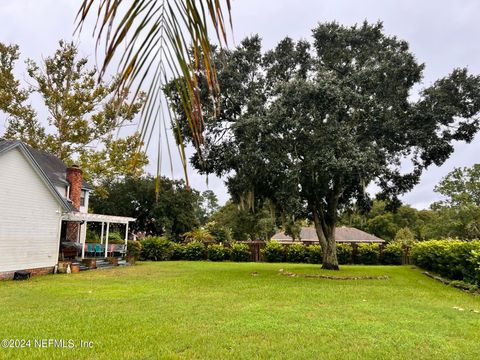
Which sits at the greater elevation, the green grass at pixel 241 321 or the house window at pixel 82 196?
the house window at pixel 82 196

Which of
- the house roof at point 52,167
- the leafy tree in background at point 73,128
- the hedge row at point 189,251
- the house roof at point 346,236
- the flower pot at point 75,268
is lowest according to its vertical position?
the flower pot at point 75,268

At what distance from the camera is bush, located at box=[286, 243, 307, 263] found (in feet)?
74.5

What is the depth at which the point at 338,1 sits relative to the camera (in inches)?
46.3

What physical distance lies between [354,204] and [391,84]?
6312 millimetres

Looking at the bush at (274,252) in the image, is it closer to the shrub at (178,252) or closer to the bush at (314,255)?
the bush at (314,255)

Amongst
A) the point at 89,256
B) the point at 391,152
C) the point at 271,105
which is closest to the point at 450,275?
the point at 391,152

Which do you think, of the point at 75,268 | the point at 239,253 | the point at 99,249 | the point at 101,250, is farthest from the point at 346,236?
the point at 75,268

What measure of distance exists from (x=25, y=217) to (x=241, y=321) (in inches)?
432

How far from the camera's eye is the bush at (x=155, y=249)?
2305 cm

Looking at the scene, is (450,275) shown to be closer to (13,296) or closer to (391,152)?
(391,152)

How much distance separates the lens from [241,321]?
6461 millimetres

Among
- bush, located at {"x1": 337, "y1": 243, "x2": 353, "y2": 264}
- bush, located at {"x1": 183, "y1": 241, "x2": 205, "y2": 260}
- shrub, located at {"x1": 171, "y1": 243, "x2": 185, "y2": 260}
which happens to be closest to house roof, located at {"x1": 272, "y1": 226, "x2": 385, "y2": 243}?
bush, located at {"x1": 337, "y1": 243, "x2": 353, "y2": 264}

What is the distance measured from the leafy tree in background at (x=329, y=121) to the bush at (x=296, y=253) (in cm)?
584

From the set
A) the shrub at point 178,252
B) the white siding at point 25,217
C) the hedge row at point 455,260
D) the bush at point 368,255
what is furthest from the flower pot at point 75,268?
the bush at point 368,255
